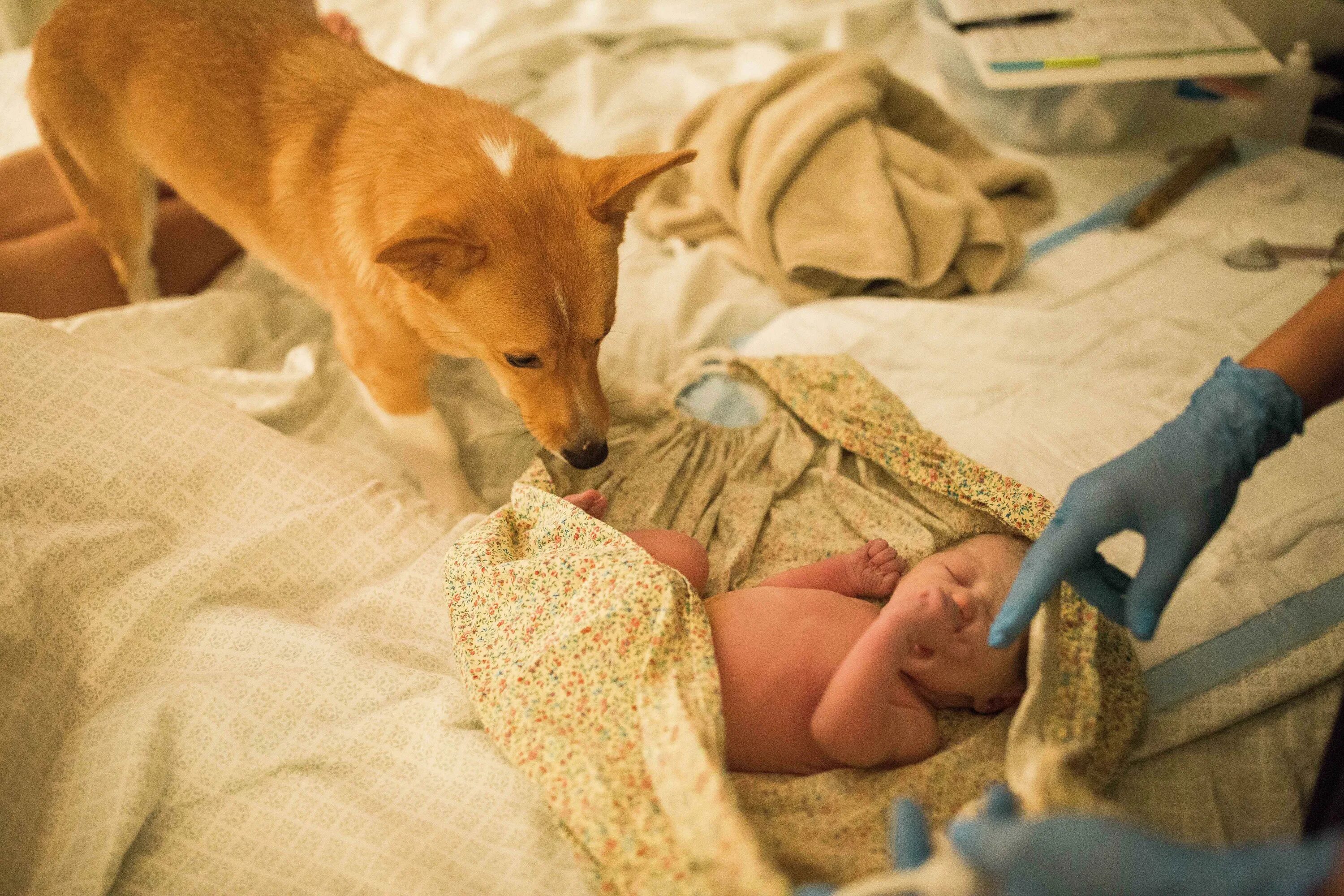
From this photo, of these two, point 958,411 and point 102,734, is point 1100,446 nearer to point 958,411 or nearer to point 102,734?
point 958,411

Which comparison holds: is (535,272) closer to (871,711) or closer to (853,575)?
(853,575)

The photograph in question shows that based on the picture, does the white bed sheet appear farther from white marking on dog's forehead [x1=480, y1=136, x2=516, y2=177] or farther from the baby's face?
white marking on dog's forehead [x1=480, y1=136, x2=516, y2=177]

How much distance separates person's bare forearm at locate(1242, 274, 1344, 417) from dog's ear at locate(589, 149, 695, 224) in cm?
87

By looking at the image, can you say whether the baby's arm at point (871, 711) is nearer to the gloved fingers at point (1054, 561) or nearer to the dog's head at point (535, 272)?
the gloved fingers at point (1054, 561)

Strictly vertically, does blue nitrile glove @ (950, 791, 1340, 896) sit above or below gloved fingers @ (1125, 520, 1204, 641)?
above

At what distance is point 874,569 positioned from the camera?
1403 mm

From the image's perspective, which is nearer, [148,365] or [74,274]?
[148,365]

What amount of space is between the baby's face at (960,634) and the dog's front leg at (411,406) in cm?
89

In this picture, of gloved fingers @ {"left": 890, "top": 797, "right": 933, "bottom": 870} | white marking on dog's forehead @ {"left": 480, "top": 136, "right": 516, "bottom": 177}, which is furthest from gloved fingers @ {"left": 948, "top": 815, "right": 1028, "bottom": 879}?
white marking on dog's forehead @ {"left": 480, "top": 136, "right": 516, "bottom": 177}

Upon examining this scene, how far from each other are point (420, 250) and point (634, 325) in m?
0.81

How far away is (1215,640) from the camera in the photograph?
4.33ft

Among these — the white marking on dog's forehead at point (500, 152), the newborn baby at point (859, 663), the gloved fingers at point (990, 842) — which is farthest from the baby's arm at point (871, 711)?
the white marking on dog's forehead at point (500, 152)

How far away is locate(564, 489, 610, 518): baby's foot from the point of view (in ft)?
4.83

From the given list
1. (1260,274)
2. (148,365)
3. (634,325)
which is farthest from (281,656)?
(1260,274)
